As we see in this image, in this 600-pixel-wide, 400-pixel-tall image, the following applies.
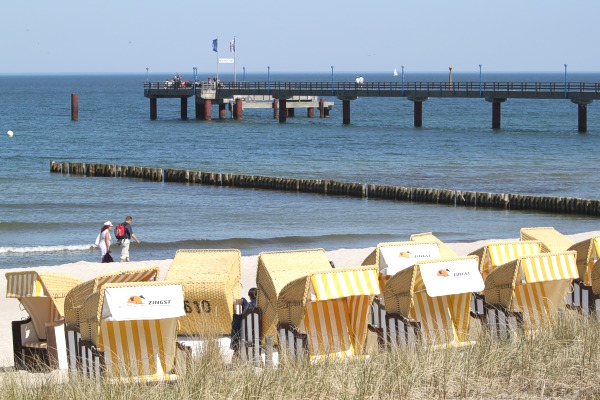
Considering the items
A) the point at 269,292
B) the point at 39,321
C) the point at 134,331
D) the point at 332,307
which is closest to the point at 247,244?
the point at 39,321

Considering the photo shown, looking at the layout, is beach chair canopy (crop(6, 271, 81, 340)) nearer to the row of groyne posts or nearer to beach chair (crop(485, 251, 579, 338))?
beach chair (crop(485, 251, 579, 338))

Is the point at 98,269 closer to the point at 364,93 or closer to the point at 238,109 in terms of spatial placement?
the point at 364,93

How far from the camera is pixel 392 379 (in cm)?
821

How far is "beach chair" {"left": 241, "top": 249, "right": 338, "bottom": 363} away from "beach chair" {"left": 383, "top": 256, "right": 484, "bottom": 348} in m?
0.92

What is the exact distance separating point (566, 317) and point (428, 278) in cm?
151

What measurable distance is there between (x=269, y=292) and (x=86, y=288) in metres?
1.90

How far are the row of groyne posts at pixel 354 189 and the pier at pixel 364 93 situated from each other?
22.0 m

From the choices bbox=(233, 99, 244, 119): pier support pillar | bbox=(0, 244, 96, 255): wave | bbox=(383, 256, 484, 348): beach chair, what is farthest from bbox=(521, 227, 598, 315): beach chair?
bbox=(233, 99, 244, 119): pier support pillar

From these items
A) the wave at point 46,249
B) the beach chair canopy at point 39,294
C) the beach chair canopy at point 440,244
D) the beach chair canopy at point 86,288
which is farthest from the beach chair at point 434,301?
the wave at point 46,249

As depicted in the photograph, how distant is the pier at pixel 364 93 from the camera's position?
2404 inches

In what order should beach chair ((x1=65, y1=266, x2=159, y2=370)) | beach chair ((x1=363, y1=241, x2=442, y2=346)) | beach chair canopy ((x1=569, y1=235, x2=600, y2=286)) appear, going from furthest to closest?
beach chair canopy ((x1=569, y1=235, x2=600, y2=286)) → beach chair ((x1=363, y1=241, x2=442, y2=346)) → beach chair ((x1=65, y1=266, x2=159, y2=370))

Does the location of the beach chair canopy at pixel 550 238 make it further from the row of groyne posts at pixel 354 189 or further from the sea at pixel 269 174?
the row of groyne posts at pixel 354 189

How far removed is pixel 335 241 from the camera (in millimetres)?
25812

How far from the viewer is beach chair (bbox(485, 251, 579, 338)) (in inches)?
419
